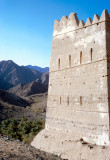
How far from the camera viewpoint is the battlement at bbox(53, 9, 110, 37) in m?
9.55

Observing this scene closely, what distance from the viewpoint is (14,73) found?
128 meters

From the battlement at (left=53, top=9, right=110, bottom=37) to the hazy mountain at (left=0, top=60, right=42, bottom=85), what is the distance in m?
114

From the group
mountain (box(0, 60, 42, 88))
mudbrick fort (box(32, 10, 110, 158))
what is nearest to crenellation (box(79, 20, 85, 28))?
mudbrick fort (box(32, 10, 110, 158))

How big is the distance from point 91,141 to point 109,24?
617cm

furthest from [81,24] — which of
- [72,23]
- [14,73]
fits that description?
[14,73]

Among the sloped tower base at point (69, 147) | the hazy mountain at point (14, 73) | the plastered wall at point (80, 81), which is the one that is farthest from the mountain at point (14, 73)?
the sloped tower base at point (69, 147)

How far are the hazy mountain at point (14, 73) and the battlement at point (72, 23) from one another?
114 metres

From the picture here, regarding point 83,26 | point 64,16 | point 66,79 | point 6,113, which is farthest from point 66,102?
point 6,113

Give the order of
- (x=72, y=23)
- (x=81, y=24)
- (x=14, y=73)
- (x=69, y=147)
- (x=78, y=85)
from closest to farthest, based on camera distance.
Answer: (x=69, y=147) → (x=78, y=85) → (x=81, y=24) → (x=72, y=23) → (x=14, y=73)

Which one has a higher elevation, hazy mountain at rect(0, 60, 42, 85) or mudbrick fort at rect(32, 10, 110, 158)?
hazy mountain at rect(0, 60, 42, 85)

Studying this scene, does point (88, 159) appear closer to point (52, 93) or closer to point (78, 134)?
point (78, 134)

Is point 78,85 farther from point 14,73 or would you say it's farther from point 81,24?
point 14,73

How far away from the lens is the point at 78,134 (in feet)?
32.3

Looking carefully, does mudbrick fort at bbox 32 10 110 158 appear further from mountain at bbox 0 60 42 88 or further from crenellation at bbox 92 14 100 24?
mountain at bbox 0 60 42 88
